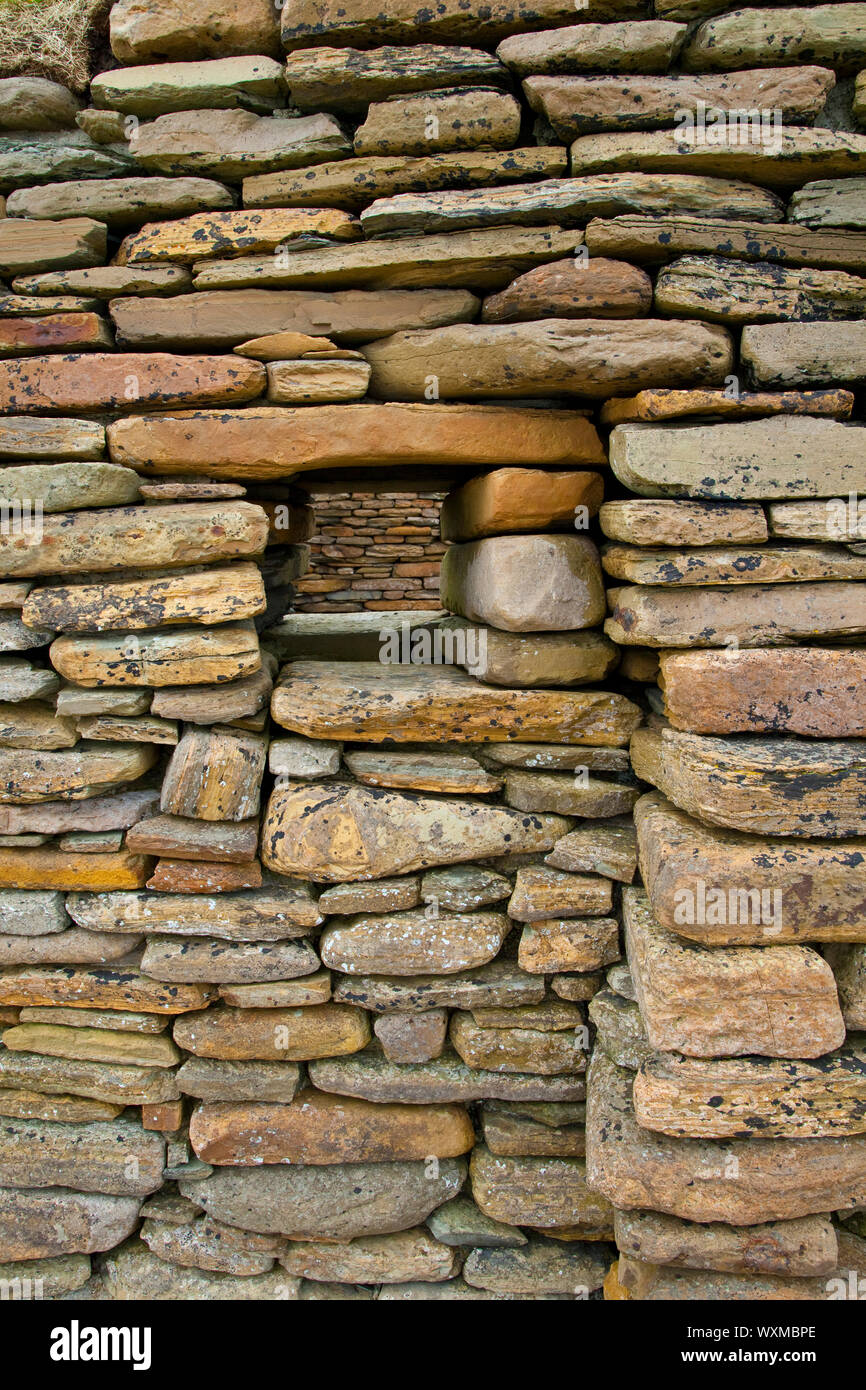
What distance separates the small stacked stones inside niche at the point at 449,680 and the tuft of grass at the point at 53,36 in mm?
49

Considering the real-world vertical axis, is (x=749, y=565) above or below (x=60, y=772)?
above

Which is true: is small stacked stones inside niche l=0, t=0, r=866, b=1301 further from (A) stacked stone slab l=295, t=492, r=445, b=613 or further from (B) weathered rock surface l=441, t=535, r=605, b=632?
(A) stacked stone slab l=295, t=492, r=445, b=613

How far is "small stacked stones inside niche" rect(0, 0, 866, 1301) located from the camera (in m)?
2.01

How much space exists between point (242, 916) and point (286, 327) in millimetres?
1703

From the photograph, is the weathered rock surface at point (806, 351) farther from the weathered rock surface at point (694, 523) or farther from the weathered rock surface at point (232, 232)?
the weathered rock surface at point (232, 232)

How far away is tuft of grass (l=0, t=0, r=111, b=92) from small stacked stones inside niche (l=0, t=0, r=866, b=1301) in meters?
0.05

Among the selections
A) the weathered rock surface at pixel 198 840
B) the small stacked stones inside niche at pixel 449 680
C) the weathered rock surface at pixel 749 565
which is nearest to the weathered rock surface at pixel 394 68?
the small stacked stones inside niche at pixel 449 680

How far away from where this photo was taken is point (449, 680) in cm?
254

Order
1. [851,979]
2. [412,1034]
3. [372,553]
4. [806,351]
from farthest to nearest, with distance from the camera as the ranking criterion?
[372,553]
[412,1034]
[806,351]
[851,979]

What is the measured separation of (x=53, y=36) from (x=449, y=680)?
217 centimetres

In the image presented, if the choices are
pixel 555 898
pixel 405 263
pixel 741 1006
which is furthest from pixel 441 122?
pixel 741 1006

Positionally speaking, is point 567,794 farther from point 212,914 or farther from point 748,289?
point 748,289

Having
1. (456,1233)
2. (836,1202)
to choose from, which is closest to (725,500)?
(836,1202)

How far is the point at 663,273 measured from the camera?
216 cm
